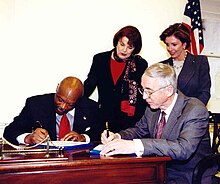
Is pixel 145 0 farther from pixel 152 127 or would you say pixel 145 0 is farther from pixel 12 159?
pixel 12 159

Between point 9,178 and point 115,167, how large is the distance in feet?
1.87

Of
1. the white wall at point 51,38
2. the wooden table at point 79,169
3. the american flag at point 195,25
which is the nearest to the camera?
the wooden table at point 79,169

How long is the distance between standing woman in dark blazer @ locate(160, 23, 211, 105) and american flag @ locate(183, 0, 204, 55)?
1.07 metres

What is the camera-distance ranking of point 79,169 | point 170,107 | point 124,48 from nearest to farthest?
1. point 79,169
2. point 170,107
3. point 124,48

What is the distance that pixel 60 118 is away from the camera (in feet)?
9.70

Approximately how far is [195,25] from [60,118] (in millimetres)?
2590

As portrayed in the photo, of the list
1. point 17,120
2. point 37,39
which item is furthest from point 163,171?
point 37,39

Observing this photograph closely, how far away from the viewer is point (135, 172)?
206cm

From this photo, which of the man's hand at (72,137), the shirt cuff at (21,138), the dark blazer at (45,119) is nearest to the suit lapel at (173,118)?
the man's hand at (72,137)

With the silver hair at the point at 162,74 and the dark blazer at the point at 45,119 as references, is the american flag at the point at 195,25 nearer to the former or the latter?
the dark blazer at the point at 45,119

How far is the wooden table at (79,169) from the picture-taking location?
182 cm

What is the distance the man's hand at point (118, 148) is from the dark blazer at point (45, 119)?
0.80 meters

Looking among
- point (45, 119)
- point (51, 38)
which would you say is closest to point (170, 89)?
point (45, 119)

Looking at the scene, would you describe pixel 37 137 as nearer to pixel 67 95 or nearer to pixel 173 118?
pixel 67 95
